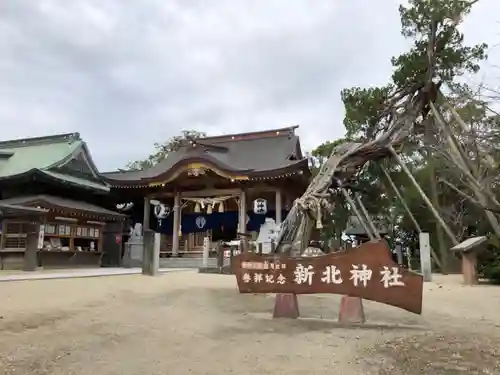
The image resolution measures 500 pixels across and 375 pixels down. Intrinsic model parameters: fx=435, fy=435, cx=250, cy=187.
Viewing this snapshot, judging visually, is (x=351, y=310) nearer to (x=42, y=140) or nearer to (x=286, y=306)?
(x=286, y=306)

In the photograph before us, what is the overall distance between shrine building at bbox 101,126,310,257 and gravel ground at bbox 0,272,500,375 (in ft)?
43.5

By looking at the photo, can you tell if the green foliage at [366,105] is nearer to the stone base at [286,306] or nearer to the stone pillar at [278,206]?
the stone pillar at [278,206]

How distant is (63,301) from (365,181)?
1973 cm

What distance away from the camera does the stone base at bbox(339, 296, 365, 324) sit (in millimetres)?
5990

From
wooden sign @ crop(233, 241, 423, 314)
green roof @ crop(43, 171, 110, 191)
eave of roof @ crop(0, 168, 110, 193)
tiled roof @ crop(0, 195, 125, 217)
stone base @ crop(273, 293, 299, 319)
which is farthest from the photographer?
green roof @ crop(43, 171, 110, 191)

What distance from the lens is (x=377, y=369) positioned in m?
3.79

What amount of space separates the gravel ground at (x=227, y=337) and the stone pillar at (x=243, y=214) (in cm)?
1278

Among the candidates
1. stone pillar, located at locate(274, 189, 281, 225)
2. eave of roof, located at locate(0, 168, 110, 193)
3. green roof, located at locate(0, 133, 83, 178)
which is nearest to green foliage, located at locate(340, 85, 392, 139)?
stone pillar, located at locate(274, 189, 281, 225)

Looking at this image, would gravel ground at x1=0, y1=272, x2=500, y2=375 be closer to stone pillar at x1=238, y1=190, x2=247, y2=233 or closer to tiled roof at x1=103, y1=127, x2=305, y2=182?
stone pillar at x1=238, y1=190, x2=247, y2=233

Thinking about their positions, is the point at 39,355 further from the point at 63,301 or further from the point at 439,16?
the point at 439,16

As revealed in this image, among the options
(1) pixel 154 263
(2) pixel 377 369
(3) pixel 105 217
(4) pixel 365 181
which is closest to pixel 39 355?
(2) pixel 377 369

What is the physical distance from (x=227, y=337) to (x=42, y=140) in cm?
2308

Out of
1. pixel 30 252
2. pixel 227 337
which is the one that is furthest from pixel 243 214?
pixel 227 337

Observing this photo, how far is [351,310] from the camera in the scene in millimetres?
6027
